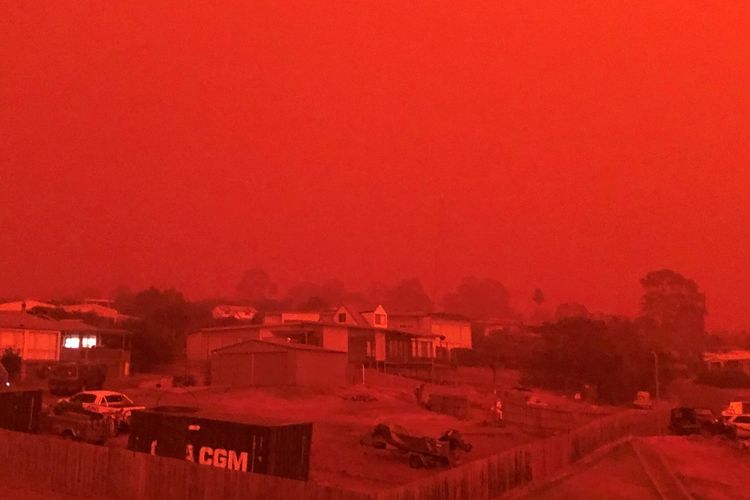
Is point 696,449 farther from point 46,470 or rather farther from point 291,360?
point 46,470

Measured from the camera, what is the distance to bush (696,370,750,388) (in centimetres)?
7381

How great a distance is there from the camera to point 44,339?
200ft

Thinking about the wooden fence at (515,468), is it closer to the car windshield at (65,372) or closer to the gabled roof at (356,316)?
the car windshield at (65,372)

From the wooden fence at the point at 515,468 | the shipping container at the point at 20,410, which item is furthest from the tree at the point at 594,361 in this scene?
the shipping container at the point at 20,410

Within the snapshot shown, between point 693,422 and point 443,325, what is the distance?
65996mm

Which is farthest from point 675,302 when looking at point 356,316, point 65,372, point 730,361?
point 65,372

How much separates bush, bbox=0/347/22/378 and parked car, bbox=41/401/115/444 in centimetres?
2549

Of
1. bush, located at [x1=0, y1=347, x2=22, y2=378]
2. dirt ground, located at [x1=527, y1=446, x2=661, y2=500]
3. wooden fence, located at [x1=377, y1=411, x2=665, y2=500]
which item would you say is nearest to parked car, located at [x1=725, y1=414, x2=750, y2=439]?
wooden fence, located at [x1=377, y1=411, x2=665, y2=500]

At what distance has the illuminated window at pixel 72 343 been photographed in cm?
6369

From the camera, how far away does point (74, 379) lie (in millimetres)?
44312

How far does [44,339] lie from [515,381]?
132ft

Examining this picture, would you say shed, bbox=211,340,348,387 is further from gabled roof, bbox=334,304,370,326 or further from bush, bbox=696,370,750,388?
bush, bbox=696,370,750,388

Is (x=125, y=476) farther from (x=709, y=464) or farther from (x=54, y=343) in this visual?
(x=54, y=343)

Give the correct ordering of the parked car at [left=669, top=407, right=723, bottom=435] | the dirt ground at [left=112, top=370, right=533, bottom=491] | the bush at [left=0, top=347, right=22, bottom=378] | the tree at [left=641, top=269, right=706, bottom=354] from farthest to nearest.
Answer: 1. the tree at [left=641, top=269, right=706, bottom=354]
2. the bush at [left=0, top=347, right=22, bottom=378]
3. the parked car at [left=669, top=407, right=723, bottom=435]
4. the dirt ground at [left=112, top=370, right=533, bottom=491]
